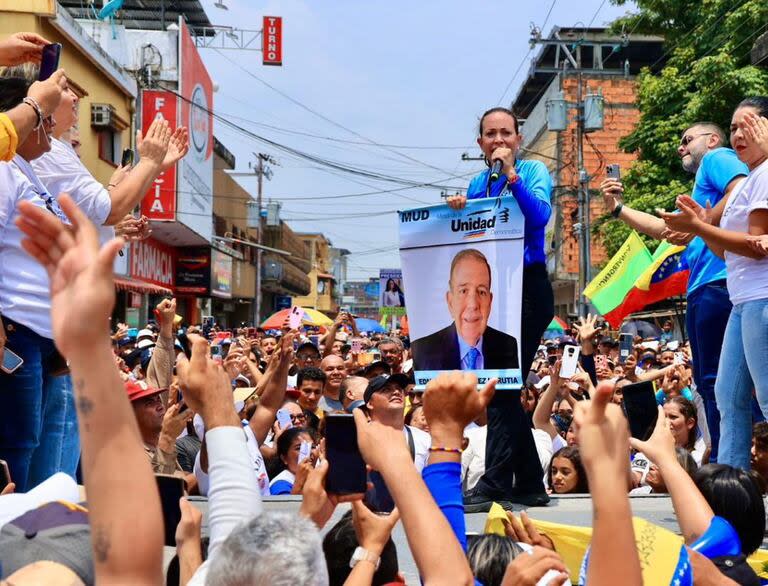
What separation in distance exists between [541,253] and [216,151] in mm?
38735

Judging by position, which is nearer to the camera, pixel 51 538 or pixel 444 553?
pixel 51 538

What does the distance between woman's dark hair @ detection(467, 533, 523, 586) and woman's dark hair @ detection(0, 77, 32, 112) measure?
2373 mm

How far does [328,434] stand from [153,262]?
30.6 m

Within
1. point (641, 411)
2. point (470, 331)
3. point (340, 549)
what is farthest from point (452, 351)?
point (340, 549)

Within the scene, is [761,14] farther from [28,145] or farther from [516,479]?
[28,145]

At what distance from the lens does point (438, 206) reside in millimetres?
4914

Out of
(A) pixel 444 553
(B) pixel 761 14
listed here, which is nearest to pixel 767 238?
(A) pixel 444 553

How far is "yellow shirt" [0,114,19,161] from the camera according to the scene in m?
3.32

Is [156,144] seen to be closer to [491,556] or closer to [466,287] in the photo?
[466,287]

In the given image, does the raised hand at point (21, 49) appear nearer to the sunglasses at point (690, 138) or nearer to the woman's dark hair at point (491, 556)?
the woman's dark hair at point (491, 556)

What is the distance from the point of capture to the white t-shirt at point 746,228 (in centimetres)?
420

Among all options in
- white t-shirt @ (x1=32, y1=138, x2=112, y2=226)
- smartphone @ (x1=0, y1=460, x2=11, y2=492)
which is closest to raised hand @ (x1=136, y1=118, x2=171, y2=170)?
white t-shirt @ (x1=32, y1=138, x2=112, y2=226)

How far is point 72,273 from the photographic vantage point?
1.71m

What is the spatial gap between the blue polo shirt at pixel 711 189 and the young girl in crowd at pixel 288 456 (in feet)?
9.19
